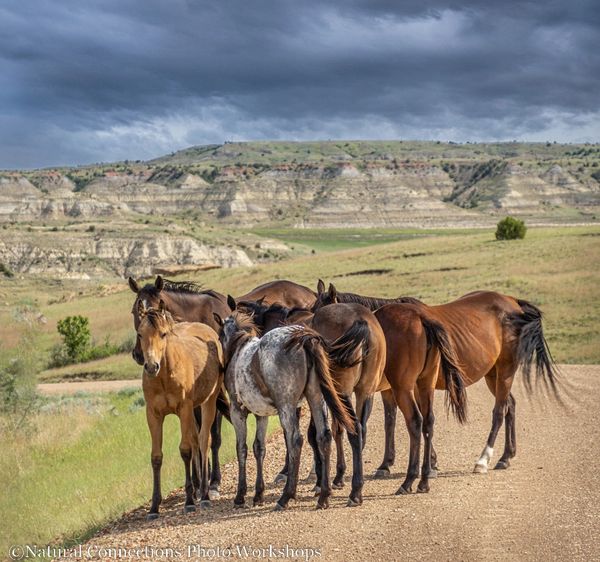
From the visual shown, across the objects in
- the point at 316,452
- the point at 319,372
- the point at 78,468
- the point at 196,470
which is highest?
the point at 319,372

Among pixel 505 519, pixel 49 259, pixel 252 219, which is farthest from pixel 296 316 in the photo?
pixel 252 219

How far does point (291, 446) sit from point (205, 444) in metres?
1.37

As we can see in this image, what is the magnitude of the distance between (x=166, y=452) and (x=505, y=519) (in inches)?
291

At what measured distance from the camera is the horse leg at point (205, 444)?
1013 cm

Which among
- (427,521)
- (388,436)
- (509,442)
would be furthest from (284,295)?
(427,521)

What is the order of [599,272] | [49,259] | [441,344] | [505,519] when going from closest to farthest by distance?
1. [505,519]
2. [441,344]
3. [599,272]
4. [49,259]

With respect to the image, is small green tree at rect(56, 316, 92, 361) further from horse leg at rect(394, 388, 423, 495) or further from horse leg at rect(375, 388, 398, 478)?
horse leg at rect(394, 388, 423, 495)

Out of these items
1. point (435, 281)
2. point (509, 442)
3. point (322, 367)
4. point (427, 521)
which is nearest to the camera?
point (427, 521)

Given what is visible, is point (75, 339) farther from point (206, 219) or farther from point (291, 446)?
point (206, 219)

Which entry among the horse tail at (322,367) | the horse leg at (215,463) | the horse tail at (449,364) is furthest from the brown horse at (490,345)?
the horse leg at (215,463)

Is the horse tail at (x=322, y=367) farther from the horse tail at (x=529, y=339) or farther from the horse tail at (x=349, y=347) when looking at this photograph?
the horse tail at (x=529, y=339)

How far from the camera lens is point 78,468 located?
16578mm

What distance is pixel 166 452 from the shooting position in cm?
1480

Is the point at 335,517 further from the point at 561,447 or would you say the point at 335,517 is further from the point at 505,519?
the point at 561,447
